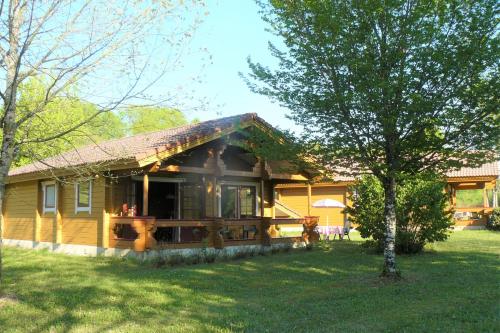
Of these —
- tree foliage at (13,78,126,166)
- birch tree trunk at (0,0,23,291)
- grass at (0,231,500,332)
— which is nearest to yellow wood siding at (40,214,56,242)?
grass at (0,231,500,332)

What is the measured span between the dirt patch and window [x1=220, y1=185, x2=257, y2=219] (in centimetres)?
996

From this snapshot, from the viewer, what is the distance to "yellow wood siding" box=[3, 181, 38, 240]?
1847cm

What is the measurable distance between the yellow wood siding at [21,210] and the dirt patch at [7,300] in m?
10.6

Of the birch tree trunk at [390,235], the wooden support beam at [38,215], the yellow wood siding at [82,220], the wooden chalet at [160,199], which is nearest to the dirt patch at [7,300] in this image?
the wooden chalet at [160,199]

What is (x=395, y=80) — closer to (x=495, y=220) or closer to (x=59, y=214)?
(x=59, y=214)

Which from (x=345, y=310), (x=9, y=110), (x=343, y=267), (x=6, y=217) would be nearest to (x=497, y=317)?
(x=345, y=310)

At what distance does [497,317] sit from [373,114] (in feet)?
12.9

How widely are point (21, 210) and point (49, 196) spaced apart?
2.63 meters

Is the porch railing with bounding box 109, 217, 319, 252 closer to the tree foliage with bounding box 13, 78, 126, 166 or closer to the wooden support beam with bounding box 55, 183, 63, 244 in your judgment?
the wooden support beam with bounding box 55, 183, 63, 244

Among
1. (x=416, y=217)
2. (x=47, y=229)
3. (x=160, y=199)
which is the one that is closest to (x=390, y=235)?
(x=416, y=217)

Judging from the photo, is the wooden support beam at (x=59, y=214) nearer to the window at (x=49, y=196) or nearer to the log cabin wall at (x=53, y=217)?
the log cabin wall at (x=53, y=217)

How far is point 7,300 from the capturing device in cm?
789

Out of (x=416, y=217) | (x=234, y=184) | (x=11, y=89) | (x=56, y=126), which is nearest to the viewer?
(x=11, y=89)

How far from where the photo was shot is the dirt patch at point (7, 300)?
7.66m
